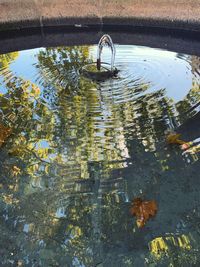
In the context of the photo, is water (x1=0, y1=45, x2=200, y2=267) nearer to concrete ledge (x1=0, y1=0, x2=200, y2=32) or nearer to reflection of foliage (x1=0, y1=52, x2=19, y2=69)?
reflection of foliage (x1=0, y1=52, x2=19, y2=69)

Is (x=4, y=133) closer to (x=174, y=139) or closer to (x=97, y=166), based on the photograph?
(x=97, y=166)

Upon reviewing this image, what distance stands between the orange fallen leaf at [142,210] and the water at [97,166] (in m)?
0.03

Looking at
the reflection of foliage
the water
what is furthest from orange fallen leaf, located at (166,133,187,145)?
the reflection of foliage

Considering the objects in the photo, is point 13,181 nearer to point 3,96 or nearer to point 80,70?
point 3,96

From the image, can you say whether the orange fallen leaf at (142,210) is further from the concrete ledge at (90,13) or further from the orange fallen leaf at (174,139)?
the concrete ledge at (90,13)

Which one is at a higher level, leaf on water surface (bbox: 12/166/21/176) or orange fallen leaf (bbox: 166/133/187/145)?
orange fallen leaf (bbox: 166/133/187/145)

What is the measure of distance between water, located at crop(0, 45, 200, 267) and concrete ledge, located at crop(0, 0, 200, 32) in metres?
1.54

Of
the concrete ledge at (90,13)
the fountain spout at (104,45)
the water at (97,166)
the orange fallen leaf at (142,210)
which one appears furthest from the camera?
the concrete ledge at (90,13)

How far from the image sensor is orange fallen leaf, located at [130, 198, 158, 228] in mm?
2616

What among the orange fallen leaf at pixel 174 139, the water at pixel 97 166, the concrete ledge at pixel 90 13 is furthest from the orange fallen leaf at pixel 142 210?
the concrete ledge at pixel 90 13

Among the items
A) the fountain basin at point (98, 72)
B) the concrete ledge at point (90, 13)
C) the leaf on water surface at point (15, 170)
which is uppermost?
the concrete ledge at point (90, 13)

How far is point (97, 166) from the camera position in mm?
3076

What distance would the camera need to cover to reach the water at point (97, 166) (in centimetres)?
244

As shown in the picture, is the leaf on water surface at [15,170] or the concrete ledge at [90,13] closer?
the leaf on water surface at [15,170]
